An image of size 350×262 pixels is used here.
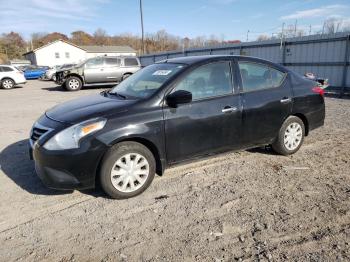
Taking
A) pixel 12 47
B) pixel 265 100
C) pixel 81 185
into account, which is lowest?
pixel 81 185

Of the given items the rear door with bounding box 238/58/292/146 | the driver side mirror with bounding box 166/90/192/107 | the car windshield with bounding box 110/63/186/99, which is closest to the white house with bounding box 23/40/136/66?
the car windshield with bounding box 110/63/186/99

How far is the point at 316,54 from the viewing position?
547 inches

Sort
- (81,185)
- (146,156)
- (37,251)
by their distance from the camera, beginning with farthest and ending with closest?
1. (146,156)
2. (81,185)
3. (37,251)

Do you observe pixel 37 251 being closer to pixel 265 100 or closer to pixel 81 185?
pixel 81 185

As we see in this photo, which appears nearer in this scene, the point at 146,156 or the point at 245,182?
the point at 146,156

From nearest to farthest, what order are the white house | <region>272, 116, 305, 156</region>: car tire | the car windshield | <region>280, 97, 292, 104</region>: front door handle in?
the car windshield → <region>280, 97, 292, 104</region>: front door handle → <region>272, 116, 305, 156</region>: car tire → the white house

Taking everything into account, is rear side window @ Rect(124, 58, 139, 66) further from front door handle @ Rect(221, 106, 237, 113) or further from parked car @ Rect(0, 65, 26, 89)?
front door handle @ Rect(221, 106, 237, 113)

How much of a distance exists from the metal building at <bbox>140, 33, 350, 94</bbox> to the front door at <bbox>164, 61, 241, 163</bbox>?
997 cm

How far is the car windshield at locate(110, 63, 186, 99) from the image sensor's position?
13.9 ft

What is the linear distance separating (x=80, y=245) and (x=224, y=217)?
1.50 metres

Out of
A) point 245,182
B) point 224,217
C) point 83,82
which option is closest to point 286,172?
point 245,182

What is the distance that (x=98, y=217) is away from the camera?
349 cm

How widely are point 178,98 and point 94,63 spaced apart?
15.1 metres

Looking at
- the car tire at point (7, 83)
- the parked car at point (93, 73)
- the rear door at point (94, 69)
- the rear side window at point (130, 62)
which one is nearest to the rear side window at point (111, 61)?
the parked car at point (93, 73)
